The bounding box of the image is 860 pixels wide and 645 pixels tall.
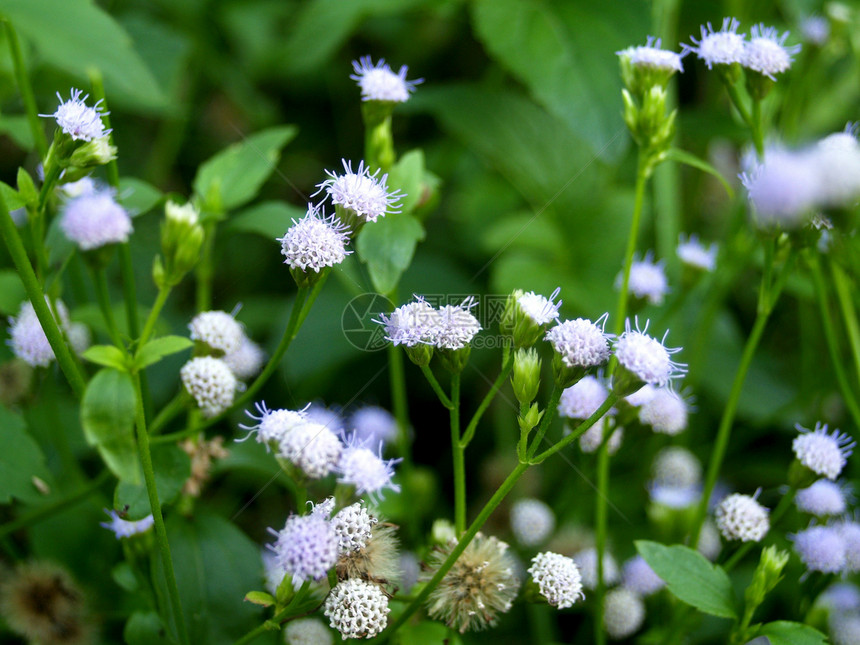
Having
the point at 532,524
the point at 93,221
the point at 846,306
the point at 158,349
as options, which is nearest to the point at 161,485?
the point at 158,349

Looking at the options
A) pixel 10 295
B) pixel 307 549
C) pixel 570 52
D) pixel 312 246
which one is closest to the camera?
pixel 307 549

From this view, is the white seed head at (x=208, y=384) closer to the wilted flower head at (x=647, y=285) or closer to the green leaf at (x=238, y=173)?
the green leaf at (x=238, y=173)

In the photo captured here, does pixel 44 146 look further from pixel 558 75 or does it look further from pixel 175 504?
pixel 558 75

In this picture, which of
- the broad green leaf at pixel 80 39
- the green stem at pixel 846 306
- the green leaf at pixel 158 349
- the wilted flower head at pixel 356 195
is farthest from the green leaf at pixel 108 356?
the green stem at pixel 846 306

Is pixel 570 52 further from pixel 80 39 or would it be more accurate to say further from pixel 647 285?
pixel 80 39

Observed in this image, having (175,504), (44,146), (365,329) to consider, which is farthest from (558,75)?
(175,504)
